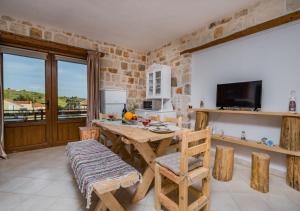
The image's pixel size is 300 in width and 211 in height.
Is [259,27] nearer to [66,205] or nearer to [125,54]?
[125,54]

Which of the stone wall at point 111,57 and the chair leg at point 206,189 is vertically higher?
the stone wall at point 111,57

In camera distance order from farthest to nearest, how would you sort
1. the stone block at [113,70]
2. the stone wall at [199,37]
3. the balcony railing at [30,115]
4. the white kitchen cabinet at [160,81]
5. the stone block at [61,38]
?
1. the stone block at [113,70]
2. the white kitchen cabinet at [160,81]
3. the stone block at [61,38]
4. the balcony railing at [30,115]
5. the stone wall at [199,37]

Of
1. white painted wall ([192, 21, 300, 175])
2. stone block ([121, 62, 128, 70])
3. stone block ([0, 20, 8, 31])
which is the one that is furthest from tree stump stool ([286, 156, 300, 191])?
stone block ([0, 20, 8, 31])

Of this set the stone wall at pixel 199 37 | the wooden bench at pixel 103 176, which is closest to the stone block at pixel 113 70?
the stone wall at pixel 199 37

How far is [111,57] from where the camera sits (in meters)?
4.19

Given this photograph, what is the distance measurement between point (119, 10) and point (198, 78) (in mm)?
2050

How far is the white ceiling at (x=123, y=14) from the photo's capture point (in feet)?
8.04

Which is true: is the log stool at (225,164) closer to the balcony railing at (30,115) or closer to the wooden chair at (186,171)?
the wooden chair at (186,171)

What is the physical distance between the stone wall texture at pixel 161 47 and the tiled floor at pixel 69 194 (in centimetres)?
201

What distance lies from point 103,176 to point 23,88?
10.5ft

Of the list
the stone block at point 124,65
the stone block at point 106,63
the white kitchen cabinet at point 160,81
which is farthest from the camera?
the stone block at point 124,65

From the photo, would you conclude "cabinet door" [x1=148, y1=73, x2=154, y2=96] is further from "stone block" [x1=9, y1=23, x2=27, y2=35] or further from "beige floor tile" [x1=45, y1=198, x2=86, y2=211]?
"beige floor tile" [x1=45, y1=198, x2=86, y2=211]

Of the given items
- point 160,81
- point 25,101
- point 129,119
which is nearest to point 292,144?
point 129,119

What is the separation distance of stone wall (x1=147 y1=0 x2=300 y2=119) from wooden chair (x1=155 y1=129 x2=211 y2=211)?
219cm
